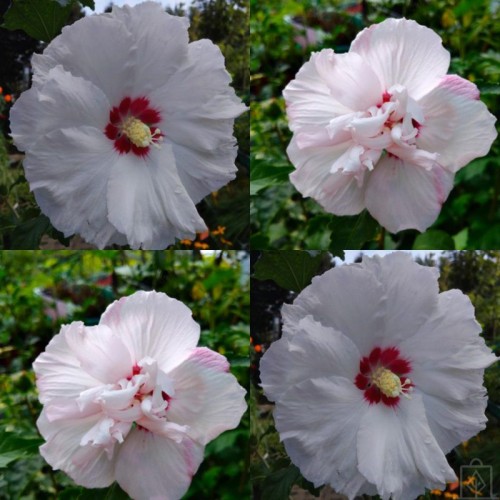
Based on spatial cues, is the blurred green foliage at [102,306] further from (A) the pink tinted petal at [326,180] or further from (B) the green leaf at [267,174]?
(A) the pink tinted petal at [326,180]

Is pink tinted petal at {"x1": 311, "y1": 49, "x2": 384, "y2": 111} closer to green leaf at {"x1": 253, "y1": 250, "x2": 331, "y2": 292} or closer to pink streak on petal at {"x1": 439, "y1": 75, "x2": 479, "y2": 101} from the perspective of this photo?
pink streak on petal at {"x1": 439, "y1": 75, "x2": 479, "y2": 101}

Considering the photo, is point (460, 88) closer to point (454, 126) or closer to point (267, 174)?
point (454, 126)

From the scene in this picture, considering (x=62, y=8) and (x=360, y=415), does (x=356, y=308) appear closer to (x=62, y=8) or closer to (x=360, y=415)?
(x=360, y=415)

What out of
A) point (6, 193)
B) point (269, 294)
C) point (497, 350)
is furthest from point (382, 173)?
point (6, 193)

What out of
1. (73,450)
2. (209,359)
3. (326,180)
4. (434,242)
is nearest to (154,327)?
(209,359)

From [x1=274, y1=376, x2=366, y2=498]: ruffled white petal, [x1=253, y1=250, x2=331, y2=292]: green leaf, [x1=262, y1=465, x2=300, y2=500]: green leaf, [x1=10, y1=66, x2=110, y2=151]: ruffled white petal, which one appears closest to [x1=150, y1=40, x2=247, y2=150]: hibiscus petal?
[x1=10, y1=66, x2=110, y2=151]: ruffled white petal
